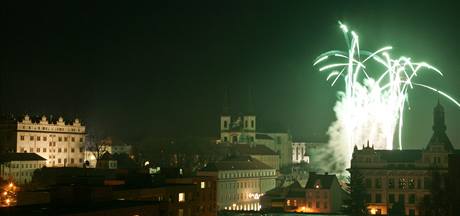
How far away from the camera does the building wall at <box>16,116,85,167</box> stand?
10181cm

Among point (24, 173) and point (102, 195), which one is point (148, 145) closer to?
point (24, 173)

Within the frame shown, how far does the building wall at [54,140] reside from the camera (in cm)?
10181

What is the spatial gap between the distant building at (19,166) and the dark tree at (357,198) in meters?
40.0

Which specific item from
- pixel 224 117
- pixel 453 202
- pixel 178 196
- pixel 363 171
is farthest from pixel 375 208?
pixel 224 117

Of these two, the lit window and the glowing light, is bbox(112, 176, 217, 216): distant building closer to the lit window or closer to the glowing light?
the lit window

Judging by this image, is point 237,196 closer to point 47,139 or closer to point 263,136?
point 47,139

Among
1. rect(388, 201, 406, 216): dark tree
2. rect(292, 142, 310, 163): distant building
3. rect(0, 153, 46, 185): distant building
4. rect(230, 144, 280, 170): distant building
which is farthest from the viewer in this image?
rect(292, 142, 310, 163): distant building

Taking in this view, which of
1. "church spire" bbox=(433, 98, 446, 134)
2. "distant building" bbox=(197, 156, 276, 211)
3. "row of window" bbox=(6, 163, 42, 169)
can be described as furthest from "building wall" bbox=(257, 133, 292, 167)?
"church spire" bbox=(433, 98, 446, 134)

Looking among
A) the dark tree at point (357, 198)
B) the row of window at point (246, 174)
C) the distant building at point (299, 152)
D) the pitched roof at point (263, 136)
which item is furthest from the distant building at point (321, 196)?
the distant building at point (299, 152)

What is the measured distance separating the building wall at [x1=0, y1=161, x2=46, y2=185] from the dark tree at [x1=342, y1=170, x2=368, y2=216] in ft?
132

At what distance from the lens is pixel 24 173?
300 ft

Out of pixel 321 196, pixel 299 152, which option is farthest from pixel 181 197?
pixel 299 152

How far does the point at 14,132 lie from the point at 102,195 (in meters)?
67.5

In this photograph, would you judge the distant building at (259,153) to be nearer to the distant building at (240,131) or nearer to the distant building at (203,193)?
the distant building at (240,131)
